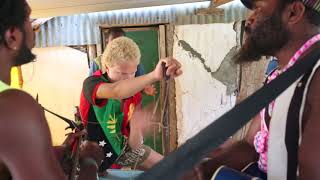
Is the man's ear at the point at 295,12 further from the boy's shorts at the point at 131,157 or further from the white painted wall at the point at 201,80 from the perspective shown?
the white painted wall at the point at 201,80

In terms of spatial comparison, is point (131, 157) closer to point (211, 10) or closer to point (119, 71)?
point (119, 71)

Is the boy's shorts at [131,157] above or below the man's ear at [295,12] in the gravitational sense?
below

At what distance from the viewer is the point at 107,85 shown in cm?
236

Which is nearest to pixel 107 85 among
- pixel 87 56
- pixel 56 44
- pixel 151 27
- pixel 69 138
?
pixel 69 138

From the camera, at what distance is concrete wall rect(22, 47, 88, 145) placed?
187 inches

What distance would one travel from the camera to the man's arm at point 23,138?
899 millimetres

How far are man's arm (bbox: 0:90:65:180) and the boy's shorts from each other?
1471 millimetres

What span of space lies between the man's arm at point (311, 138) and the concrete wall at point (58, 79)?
398cm

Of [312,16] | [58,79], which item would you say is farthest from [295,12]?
[58,79]

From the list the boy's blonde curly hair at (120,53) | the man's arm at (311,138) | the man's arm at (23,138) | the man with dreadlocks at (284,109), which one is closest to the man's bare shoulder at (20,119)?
the man's arm at (23,138)

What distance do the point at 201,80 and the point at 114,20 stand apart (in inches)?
46.3

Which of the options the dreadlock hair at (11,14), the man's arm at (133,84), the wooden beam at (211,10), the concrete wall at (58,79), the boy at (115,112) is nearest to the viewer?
the dreadlock hair at (11,14)

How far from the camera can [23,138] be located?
0.91 m

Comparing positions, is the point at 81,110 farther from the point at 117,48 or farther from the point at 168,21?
the point at 168,21
